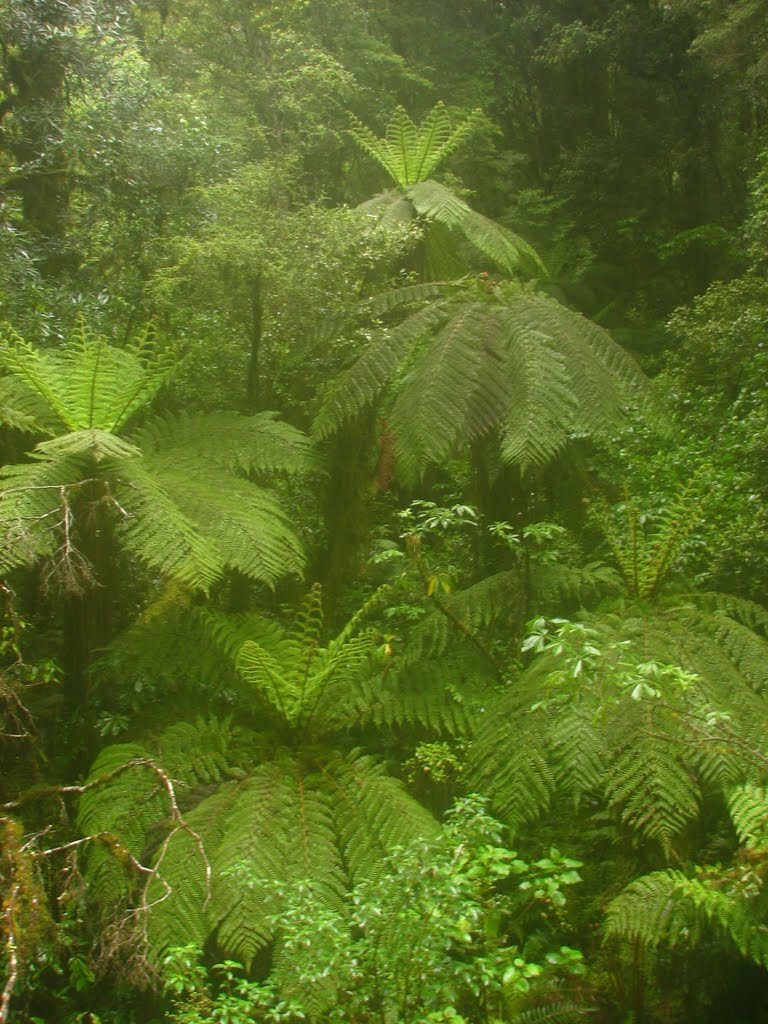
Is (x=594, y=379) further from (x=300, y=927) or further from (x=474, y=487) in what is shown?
(x=300, y=927)

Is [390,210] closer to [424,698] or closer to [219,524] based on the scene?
[219,524]

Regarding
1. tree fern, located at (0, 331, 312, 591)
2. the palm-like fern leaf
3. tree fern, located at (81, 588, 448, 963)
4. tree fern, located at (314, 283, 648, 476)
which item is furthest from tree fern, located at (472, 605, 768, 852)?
the palm-like fern leaf

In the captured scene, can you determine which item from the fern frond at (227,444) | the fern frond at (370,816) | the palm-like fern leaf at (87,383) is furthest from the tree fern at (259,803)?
the palm-like fern leaf at (87,383)

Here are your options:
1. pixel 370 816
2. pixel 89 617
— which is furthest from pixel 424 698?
pixel 89 617

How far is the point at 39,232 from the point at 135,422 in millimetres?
1645

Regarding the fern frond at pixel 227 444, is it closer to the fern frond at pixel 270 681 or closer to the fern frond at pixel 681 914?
the fern frond at pixel 270 681

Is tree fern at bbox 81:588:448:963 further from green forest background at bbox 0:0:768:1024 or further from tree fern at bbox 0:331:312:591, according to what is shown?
tree fern at bbox 0:331:312:591

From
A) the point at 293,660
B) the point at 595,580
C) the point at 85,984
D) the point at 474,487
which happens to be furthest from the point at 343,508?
the point at 85,984

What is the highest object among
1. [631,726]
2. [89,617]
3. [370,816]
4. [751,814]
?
[89,617]

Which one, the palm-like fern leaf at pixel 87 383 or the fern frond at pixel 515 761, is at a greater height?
the palm-like fern leaf at pixel 87 383

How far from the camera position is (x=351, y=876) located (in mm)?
2941

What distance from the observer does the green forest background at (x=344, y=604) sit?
8.70 feet

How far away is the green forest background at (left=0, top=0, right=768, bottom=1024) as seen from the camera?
8.70ft

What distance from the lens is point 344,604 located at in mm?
4328
